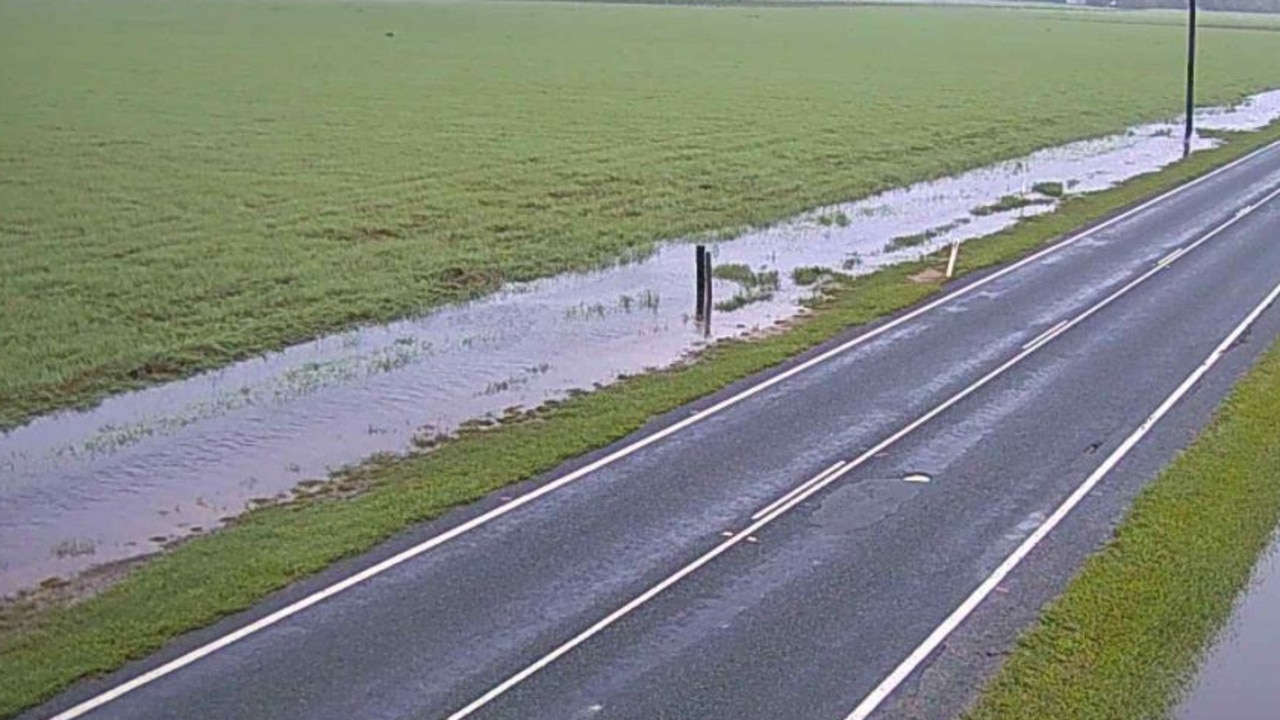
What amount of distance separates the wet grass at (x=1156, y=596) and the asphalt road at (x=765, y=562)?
0.32 metres

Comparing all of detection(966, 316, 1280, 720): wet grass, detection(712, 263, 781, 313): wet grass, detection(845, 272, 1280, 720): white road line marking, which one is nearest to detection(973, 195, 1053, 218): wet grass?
detection(712, 263, 781, 313): wet grass

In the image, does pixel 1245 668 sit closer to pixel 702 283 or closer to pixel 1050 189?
pixel 702 283

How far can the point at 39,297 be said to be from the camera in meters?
28.6

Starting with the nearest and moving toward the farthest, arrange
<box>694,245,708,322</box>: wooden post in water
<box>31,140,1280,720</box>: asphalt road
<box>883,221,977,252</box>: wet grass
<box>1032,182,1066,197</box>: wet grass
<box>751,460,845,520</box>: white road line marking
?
<box>31,140,1280,720</box>: asphalt road → <box>751,460,845,520</box>: white road line marking → <box>694,245,708,322</box>: wooden post in water → <box>883,221,977,252</box>: wet grass → <box>1032,182,1066,197</box>: wet grass

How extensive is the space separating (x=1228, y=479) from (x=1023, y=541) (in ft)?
12.3

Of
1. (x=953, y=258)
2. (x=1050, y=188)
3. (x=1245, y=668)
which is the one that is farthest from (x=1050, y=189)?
(x=1245, y=668)

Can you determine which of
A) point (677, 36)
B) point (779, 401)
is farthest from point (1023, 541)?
point (677, 36)

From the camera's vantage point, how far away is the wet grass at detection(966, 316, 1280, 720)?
13.5 metres

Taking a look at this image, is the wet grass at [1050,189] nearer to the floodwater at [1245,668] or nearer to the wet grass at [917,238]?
the wet grass at [917,238]

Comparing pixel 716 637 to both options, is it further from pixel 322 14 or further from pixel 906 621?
pixel 322 14

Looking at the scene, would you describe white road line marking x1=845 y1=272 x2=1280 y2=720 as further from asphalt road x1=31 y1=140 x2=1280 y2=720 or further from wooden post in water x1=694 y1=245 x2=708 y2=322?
wooden post in water x1=694 y1=245 x2=708 y2=322

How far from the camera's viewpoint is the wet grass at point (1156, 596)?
44.2 feet

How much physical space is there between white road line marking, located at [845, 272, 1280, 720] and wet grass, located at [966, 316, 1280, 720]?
67 centimetres

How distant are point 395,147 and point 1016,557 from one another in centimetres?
3763
